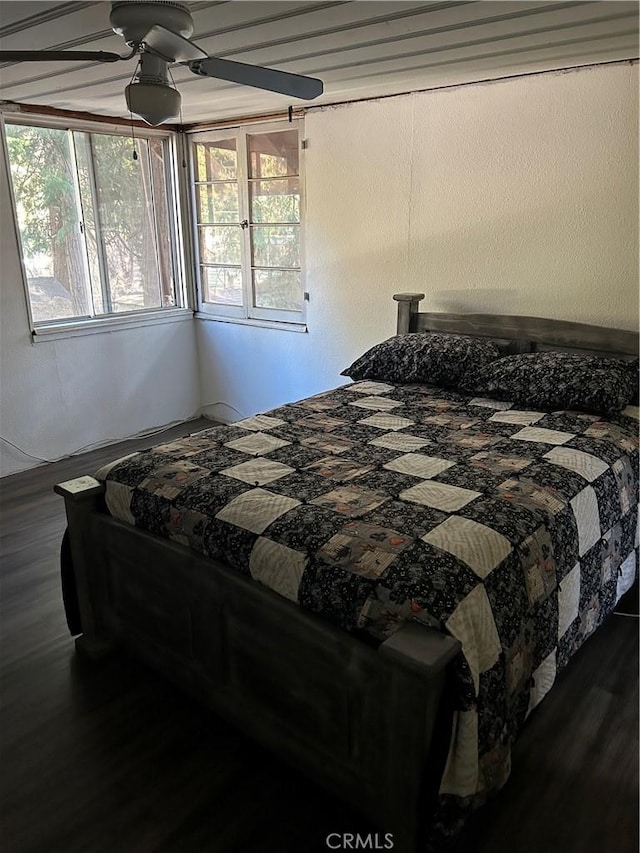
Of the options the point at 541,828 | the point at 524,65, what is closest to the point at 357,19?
the point at 524,65

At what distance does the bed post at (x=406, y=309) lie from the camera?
11.7 ft

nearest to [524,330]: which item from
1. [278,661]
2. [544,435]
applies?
[544,435]

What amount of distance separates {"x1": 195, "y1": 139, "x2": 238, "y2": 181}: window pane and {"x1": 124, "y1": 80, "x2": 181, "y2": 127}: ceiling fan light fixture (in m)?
2.75

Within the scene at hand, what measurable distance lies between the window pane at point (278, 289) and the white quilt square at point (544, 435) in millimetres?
2255

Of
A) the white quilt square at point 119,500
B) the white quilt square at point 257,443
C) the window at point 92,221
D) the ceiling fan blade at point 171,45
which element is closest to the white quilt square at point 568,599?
the white quilt square at point 257,443

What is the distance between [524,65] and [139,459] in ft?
7.82

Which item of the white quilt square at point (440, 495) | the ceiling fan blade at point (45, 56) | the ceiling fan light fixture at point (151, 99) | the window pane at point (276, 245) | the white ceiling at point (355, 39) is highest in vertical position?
the white ceiling at point (355, 39)

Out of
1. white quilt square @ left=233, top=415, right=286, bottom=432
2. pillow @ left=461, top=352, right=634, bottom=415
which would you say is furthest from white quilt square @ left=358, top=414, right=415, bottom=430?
pillow @ left=461, top=352, right=634, bottom=415

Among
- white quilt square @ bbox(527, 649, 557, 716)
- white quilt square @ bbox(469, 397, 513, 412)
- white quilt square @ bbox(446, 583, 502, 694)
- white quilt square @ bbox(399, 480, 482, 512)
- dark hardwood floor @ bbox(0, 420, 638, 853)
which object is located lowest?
dark hardwood floor @ bbox(0, 420, 638, 853)

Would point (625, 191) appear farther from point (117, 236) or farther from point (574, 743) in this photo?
point (117, 236)

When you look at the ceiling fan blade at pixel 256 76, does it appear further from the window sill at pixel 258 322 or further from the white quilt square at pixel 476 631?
the window sill at pixel 258 322

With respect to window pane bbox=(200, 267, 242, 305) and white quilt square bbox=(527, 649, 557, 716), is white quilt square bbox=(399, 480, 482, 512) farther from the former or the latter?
window pane bbox=(200, 267, 242, 305)

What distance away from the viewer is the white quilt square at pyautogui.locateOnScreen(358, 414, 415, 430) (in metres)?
2.65

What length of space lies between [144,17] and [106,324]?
296 cm
